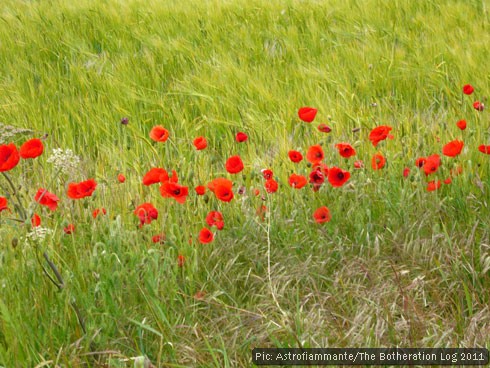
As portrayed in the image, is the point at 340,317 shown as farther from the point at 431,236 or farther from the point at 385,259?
the point at 431,236

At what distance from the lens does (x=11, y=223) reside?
1.88m

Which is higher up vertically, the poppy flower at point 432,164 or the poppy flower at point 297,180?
Result: the poppy flower at point 432,164

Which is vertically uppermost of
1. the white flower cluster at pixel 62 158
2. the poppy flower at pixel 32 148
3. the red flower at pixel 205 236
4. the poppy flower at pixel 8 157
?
the poppy flower at pixel 8 157

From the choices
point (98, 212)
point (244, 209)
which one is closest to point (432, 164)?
point (244, 209)

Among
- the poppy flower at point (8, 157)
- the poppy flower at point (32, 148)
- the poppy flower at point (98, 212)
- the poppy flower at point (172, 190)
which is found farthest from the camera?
the poppy flower at point (98, 212)

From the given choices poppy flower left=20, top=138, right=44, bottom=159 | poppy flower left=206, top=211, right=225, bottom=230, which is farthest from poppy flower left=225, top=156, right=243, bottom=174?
poppy flower left=20, top=138, right=44, bottom=159

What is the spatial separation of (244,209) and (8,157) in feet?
2.28

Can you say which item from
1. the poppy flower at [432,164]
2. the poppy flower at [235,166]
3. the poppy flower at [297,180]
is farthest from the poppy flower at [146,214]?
the poppy flower at [432,164]

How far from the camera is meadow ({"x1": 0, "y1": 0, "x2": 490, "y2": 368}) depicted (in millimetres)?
1500

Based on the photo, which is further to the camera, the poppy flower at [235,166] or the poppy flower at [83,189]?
the poppy flower at [235,166]

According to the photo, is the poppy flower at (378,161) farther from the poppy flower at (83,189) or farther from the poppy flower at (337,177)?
the poppy flower at (83,189)

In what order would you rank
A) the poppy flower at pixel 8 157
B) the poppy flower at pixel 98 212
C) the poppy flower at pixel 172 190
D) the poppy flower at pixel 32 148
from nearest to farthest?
1. the poppy flower at pixel 8 157
2. the poppy flower at pixel 32 148
3. the poppy flower at pixel 172 190
4. the poppy flower at pixel 98 212

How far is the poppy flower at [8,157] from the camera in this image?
1.48m

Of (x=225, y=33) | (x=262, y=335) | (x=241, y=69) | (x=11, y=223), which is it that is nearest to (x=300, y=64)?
(x=241, y=69)
